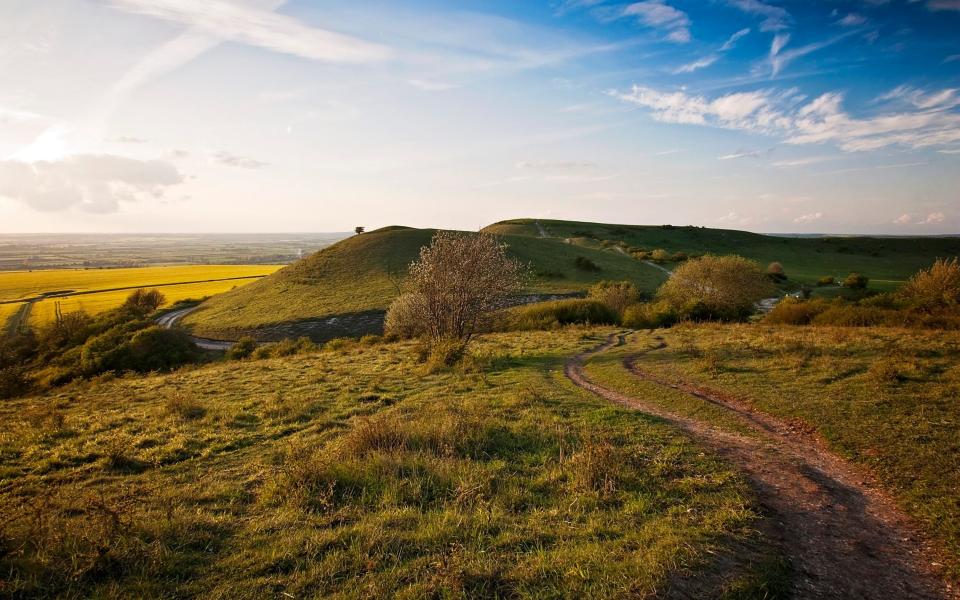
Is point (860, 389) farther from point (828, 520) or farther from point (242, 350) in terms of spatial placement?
point (242, 350)

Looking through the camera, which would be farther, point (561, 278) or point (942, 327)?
point (561, 278)

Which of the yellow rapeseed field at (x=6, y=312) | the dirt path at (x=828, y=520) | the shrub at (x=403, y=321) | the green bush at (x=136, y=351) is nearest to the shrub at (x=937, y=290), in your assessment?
the dirt path at (x=828, y=520)

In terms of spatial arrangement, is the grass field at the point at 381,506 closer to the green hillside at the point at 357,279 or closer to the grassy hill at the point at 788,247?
the green hillside at the point at 357,279

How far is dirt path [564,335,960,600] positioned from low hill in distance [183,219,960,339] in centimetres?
5088

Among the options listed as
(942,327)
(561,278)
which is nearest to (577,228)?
(561,278)

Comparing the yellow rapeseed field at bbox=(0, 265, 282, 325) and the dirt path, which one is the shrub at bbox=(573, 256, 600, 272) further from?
the yellow rapeseed field at bbox=(0, 265, 282, 325)

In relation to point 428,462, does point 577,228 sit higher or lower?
higher

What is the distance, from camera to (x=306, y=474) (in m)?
7.95

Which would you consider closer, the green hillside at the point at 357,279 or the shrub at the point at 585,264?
the green hillside at the point at 357,279

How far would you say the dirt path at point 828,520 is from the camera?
5.41 meters

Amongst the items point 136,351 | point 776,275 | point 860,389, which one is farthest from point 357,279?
point 776,275

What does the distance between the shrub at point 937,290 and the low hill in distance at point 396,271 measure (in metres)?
33.7

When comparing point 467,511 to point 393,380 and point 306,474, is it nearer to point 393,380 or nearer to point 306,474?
point 306,474

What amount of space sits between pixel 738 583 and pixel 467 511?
373cm
